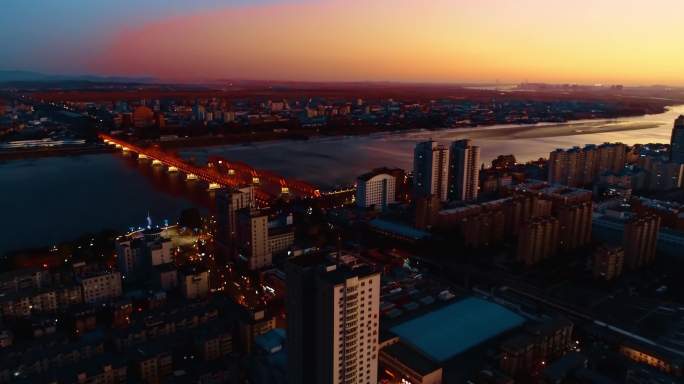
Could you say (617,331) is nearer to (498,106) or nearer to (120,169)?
(120,169)

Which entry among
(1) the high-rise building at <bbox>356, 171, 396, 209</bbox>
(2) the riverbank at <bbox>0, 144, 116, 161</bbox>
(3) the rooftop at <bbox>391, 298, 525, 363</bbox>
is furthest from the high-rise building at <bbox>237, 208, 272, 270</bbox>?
(2) the riverbank at <bbox>0, 144, 116, 161</bbox>

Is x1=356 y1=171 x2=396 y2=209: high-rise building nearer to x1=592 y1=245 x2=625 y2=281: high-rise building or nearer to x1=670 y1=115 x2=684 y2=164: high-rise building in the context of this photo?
x1=592 y1=245 x2=625 y2=281: high-rise building

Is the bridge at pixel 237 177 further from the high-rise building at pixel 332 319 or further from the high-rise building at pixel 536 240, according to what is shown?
the high-rise building at pixel 332 319

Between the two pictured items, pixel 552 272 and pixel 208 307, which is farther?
pixel 552 272

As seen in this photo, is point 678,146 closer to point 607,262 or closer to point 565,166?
point 565,166

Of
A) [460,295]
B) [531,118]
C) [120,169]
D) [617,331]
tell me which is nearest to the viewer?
[617,331]

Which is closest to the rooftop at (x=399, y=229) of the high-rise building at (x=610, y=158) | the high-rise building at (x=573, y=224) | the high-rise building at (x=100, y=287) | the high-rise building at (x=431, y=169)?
the high-rise building at (x=431, y=169)

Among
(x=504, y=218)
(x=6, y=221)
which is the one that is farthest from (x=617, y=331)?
(x=6, y=221)

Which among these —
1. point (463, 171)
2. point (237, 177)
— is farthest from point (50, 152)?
point (463, 171)
